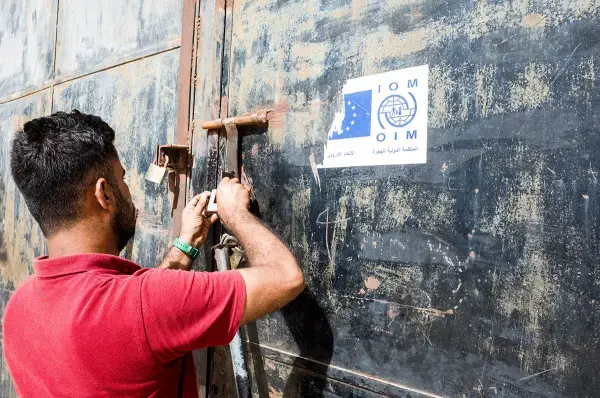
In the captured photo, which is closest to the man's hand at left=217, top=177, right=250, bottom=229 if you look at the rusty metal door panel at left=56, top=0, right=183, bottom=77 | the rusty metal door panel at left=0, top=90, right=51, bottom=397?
the rusty metal door panel at left=56, top=0, right=183, bottom=77

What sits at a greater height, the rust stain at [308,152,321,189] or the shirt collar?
the rust stain at [308,152,321,189]

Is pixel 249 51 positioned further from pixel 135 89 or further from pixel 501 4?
pixel 501 4

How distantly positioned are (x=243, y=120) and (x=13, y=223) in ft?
6.06

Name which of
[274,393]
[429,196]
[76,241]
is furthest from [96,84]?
[429,196]

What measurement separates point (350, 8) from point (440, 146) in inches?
18.4

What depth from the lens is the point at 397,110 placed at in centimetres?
121

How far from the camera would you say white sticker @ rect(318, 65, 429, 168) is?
1170mm

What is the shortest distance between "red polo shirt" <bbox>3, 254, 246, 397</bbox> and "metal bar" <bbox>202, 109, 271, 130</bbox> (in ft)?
1.87

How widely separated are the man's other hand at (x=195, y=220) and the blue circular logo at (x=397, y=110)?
1.97ft

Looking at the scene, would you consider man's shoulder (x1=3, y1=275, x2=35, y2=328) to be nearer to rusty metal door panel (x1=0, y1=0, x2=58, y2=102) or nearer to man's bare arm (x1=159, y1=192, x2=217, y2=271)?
man's bare arm (x1=159, y1=192, x2=217, y2=271)

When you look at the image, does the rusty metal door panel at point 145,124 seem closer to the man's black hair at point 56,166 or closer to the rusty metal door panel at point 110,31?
the rusty metal door panel at point 110,31

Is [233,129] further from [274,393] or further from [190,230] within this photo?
[274,393]

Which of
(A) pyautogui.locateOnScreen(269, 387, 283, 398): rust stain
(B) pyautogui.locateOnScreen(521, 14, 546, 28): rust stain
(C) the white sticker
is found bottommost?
(A) pyautogui.locateOnScreen(269, 387, 283, 398): rust stain

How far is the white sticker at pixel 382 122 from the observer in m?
1.17
